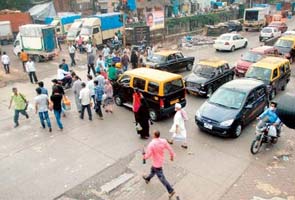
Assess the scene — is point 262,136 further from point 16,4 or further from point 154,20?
point 16,4

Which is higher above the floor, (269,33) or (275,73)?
(275,73)

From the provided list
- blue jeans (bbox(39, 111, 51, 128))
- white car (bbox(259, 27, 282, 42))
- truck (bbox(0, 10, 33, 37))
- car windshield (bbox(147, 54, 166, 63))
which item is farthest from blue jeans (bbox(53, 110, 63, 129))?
truck (bbox(0, 10, 33, 37))

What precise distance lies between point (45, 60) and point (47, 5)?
20.4 metres

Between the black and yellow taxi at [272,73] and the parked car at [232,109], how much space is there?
93.8 inches

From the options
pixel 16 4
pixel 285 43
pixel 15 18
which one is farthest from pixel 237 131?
pixel 16 4

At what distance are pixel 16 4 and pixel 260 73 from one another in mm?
37719

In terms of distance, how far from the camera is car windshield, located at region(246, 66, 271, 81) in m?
15.1

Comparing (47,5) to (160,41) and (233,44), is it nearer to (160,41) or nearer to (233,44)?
(160,41)

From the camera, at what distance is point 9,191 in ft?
27.4

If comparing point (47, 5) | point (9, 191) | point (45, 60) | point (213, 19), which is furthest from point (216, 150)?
point (47, 5)

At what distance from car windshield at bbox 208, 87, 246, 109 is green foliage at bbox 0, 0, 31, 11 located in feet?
124

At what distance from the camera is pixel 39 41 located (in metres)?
23.8

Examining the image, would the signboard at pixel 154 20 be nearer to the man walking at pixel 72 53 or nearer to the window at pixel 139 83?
the man walking at pixel 72 53

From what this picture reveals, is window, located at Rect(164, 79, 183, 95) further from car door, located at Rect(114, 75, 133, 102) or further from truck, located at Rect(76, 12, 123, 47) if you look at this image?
truck, located at Rect(76, 12, 123, 47)
